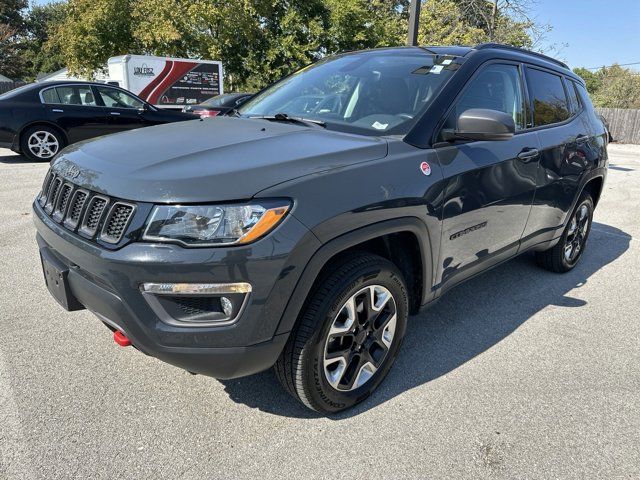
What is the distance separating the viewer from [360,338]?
8.16ft

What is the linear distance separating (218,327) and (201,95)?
62.4ft

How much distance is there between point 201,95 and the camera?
1953 cm

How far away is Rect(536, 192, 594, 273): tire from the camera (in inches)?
174

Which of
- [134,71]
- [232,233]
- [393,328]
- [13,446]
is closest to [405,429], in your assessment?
[393,328]

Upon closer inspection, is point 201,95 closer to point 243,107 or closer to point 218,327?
point 243,107

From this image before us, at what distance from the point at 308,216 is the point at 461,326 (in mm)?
1917

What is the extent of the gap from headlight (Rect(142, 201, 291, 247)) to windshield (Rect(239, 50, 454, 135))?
1090mm

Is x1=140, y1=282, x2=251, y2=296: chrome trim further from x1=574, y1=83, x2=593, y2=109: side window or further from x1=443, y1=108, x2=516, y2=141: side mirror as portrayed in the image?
x1=574, y1=83, x2=593, y2=109: side window

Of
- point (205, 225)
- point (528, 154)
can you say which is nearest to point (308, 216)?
point (205, 225)

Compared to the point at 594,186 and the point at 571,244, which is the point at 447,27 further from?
the point at 571,244

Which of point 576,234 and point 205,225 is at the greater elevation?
point 205,225

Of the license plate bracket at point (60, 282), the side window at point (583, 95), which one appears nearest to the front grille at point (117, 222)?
the license plate bracket at point (60, 282)

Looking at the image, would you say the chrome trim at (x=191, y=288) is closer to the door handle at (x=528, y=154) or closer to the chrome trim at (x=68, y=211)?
the chrome trim at (x=68, y=211)

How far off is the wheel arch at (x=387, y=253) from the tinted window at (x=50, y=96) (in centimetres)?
852
